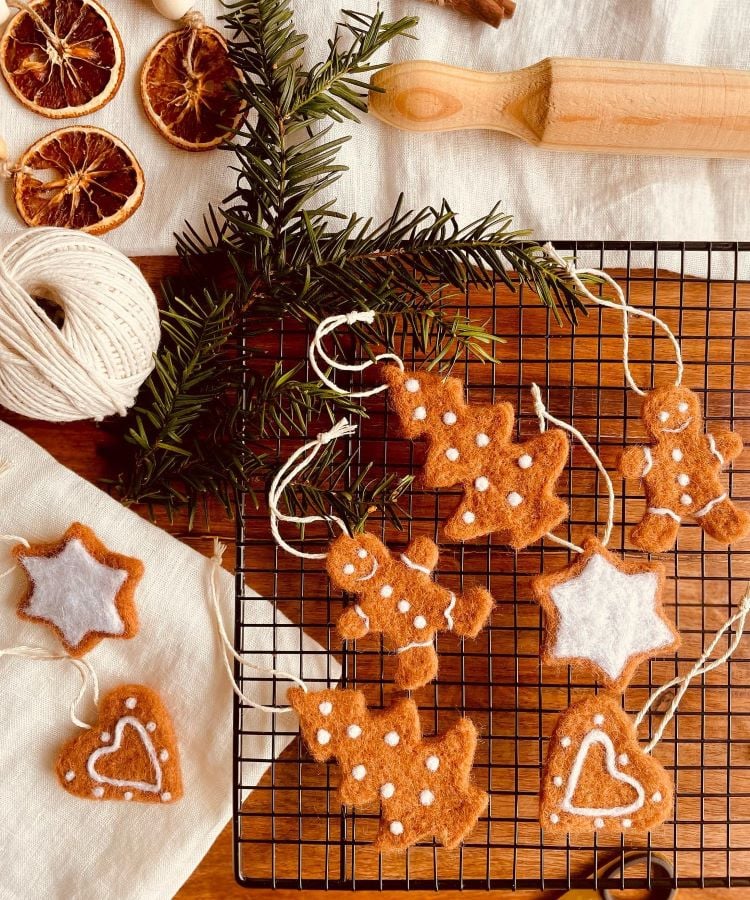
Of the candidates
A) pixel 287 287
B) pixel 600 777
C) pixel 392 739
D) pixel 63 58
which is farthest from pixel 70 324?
pixel 600 777

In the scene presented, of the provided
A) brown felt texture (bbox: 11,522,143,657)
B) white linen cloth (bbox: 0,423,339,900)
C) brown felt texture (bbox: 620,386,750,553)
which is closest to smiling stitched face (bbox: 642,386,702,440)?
brown felt texture (bbox: 620,386,750,553)

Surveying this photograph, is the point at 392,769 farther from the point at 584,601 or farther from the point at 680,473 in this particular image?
the point at 680,473

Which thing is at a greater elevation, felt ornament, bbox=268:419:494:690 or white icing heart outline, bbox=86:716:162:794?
felt ornament, bbox=268:419:494:690

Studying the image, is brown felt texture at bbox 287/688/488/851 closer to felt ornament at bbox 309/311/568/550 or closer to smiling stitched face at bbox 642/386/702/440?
felt ornament at bbox 309/311/568/550

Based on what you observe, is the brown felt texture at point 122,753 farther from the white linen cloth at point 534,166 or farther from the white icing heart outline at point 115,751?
the white linen cloth at point 534,166

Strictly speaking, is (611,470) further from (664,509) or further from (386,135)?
(386,135)

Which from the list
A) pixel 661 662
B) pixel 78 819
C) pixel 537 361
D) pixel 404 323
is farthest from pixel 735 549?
pixel 78 819
